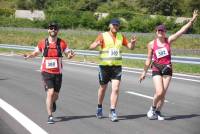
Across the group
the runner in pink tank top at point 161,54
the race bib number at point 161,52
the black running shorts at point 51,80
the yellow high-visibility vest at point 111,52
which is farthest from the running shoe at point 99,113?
the race bib number at point 161,52

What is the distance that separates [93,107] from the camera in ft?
40.6

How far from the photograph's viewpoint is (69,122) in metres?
10.3

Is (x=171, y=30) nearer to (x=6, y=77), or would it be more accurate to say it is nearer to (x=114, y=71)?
(x=6, y=77)

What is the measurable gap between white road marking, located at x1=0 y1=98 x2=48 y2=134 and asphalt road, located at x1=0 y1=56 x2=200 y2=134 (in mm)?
66

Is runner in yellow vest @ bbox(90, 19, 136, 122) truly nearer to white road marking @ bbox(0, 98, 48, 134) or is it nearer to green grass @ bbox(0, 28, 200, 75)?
white road marking @ bbox(0, 98, 48, 134)

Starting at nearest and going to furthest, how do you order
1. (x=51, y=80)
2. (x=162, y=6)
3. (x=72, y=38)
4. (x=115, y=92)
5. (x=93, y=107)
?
(x=51, y=80) → (x=115, y=92) → (x=93, y=107) → (x=72, y=38) → (x=162, y=6)

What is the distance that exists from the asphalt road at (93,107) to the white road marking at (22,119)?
0.07 metres

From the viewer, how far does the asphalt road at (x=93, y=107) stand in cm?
953

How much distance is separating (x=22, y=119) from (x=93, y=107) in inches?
88.8

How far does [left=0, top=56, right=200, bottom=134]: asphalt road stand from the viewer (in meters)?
9.53

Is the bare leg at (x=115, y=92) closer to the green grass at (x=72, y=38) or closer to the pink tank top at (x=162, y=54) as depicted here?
the pink tank top at (x=162, y=54)

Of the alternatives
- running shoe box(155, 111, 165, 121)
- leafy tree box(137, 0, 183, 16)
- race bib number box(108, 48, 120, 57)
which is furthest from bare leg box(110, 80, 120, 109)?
leafy tree box(137, 0, 183, 16)

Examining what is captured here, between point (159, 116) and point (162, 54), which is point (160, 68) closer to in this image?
point (162, 54)

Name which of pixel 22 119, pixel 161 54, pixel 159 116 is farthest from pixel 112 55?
pixel 22 119
